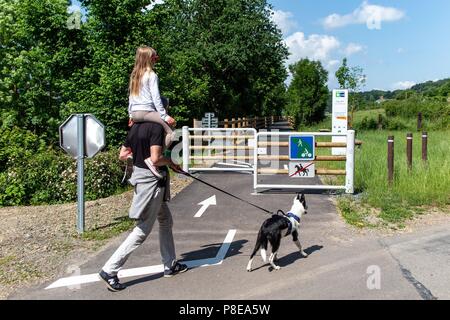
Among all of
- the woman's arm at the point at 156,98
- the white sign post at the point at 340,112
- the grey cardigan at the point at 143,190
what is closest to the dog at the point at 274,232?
the grey cardigan at the point at 143,190

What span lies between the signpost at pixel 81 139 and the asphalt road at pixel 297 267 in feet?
3.42

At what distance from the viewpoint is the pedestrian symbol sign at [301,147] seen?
9609mm

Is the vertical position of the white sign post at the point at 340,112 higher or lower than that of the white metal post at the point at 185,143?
higher

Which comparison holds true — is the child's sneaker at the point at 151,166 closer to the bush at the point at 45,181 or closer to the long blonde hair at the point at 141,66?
the long blonde hair at the point at 141,66

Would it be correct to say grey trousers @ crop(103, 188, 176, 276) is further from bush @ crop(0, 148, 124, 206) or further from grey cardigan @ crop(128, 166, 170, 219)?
bush @ crop(0, 148, 124, 206)

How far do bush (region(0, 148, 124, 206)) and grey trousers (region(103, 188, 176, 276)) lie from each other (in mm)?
5693

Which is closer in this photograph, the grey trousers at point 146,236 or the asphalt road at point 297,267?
the asphalt road at point 297,267

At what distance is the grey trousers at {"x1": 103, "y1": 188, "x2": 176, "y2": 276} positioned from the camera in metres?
4.64

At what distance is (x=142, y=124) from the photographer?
4.71 metres

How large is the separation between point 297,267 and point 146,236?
183 cm

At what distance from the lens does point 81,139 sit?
22.6ft

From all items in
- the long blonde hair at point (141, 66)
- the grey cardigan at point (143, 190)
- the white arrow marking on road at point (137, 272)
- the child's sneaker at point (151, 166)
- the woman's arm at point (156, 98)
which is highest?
the long blonde hair at point (141, 66)

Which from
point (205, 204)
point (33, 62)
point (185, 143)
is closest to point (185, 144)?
point (185, 143)

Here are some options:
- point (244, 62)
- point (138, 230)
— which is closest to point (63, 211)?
point (138, 230)
